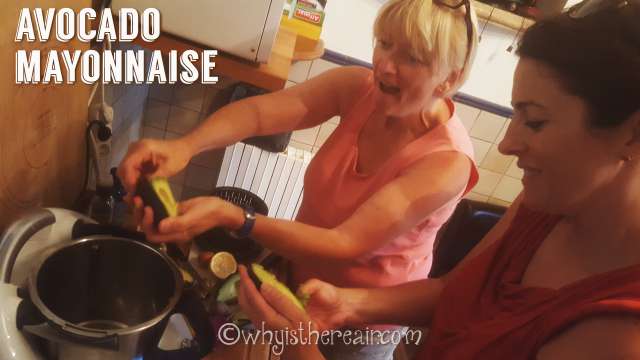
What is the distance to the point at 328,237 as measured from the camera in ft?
2.53

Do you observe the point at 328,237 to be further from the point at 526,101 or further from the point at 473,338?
the point at 526,101

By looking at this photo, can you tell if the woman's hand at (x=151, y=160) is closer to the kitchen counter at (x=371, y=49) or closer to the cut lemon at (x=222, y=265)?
the cut lemon at (x=222, y=265)

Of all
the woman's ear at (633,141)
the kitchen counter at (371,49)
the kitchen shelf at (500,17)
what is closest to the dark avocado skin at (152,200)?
the woman's ear at (633,141)

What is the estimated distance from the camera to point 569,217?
0.62 m

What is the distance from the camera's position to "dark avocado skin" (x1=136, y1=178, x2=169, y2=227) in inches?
25.5

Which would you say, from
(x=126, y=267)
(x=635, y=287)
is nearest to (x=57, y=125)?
(x=126, y=267)

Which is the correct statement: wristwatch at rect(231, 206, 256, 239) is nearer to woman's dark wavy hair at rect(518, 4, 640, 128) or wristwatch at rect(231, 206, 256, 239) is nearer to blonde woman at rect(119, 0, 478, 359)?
blonde woman at rect(119, 0, 478, 359)

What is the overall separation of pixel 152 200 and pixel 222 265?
243 millimetres

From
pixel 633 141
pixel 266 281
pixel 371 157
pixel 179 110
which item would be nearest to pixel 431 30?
pixel 371 157

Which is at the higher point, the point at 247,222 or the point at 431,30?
the point at 431,30

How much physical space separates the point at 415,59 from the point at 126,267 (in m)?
0.56

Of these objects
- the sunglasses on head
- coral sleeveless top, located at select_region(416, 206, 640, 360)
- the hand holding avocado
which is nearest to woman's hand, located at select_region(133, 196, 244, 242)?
the hand holding avocado

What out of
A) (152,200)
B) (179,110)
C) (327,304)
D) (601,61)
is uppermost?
(601,61)

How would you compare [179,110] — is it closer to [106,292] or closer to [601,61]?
[106,292]
